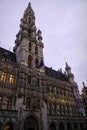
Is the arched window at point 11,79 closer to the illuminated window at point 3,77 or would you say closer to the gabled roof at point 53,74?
the illuminated window at point 3,77

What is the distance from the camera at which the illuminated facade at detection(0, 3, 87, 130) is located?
79.4 feet

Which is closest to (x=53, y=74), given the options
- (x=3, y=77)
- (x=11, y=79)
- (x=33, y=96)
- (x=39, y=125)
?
(x=33, y=96)

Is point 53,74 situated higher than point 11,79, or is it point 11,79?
point 53,74

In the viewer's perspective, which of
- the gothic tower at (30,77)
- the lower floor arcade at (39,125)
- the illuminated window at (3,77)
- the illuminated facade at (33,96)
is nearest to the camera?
the lower floor arcade at (39,125)

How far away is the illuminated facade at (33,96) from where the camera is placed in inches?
952

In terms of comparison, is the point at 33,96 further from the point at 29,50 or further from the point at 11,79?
the point at 29,50

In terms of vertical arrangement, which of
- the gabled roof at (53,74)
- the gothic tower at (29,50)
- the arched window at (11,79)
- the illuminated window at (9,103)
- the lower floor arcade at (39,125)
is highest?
the gothic tower at (29,50)

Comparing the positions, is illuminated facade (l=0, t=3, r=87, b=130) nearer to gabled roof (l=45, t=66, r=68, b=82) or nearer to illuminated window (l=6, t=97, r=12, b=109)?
illuminated window (l=6, t=97, r=12, b=109)

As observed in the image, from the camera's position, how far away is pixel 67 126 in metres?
32.1

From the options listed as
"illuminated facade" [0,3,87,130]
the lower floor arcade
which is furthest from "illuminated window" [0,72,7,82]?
the lower floor arcade

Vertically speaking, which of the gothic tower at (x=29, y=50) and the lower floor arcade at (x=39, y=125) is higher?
the gothic tower at (x=29, y=50)

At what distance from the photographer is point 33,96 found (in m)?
28.2

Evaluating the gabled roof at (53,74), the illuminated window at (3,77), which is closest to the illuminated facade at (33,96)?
the illuminated window at (3,77)

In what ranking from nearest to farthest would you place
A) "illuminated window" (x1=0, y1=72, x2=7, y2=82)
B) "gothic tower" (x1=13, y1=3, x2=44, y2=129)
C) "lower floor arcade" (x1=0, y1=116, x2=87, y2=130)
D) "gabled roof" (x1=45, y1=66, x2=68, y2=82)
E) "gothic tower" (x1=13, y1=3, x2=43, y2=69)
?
"lower floor arcade" (x1=0, y1=116, x2=87, y2=130) < "illuminated window" (x1=0, y1=72, x2=7, y2=82) < "gothic tower" (x1=13, y1=3, x2=44, y2=129) < "gothic tower" (x1=13, y1=3, x2=43, y2=69) < "gabled roof" (x1=45, y1=66, x2=68, y2=82)
